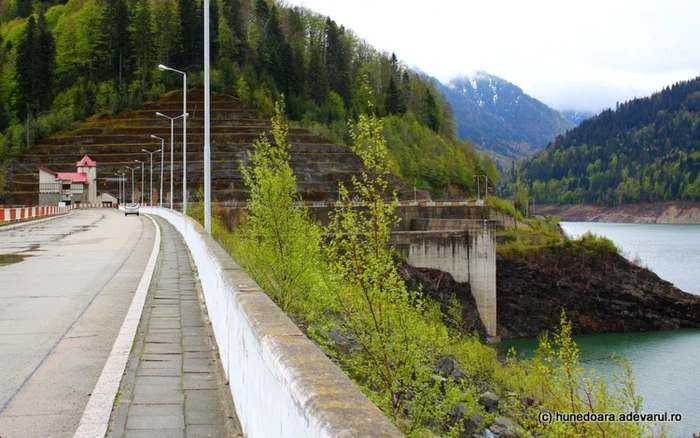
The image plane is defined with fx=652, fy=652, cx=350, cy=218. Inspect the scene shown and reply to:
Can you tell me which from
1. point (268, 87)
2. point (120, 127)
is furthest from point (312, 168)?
point (268, 87)

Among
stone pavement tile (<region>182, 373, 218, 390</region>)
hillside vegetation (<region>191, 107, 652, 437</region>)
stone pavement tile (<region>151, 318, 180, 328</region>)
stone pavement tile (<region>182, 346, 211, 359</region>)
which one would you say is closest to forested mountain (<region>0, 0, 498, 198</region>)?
hillside vegetation (<region>191, 107, 652, 437</region>)

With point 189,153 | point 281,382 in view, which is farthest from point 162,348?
point 189,153

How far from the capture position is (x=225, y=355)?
6.76 metres

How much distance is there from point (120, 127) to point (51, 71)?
129 feet

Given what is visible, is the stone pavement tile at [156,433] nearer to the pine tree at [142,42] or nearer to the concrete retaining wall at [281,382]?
the concrete retaining wall at [281,382]

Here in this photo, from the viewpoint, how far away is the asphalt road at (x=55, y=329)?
596 cm

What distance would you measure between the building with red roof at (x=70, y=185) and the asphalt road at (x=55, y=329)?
70085 mm

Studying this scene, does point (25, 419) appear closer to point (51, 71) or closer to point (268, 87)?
point (268, 87)

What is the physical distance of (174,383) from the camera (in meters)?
6.68

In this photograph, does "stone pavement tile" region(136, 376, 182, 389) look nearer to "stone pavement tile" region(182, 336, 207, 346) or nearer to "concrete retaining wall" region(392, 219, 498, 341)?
"stone pavement tile" region(182, 336, 207, 346)

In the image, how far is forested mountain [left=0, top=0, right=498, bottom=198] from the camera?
395ft

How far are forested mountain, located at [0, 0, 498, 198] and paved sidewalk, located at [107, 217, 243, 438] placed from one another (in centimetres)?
10017

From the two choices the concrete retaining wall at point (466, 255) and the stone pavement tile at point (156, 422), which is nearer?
the stone pavement tile at point (156, 422)

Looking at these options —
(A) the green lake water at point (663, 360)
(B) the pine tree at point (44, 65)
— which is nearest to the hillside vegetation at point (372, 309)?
(A) the green lake water at point (663, 360)
